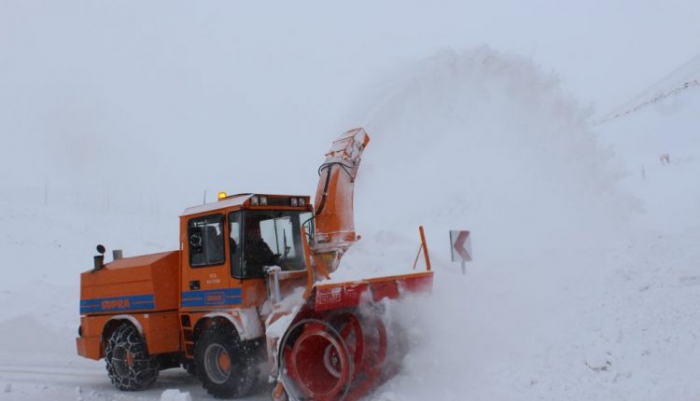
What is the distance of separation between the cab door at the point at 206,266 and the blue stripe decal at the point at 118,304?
571 mm

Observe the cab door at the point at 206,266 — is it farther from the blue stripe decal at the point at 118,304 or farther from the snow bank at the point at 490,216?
the snow bank at the point at 490,216

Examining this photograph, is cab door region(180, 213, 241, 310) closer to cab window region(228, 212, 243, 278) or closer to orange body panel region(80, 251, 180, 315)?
cab window region(228, 212, 243, 278)

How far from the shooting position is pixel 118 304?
814 cm

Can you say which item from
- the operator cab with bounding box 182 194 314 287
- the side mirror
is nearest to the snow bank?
the operator cab with bounding box 182 194 314 287

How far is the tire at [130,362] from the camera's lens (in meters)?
7.57

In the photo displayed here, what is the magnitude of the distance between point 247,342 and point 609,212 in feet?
21.3

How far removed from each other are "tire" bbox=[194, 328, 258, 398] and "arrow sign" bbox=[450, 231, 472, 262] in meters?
3.29

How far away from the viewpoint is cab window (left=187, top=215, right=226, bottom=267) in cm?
703

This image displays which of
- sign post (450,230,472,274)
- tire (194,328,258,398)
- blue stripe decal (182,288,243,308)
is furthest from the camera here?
sign post (450,230,472,274)

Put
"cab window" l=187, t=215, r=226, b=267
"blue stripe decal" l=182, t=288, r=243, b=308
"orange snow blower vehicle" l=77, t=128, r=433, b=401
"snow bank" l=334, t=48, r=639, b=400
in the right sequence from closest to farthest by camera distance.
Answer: "orange snow blower vehicle" l=77, t=128, r=433, b=401
"snow bank" l=334, t=48, r=639, b=400
"blue stripe decal" l=182, t=288, r=243, b=308
"cab window" l=187, t=215, r=226, b=267

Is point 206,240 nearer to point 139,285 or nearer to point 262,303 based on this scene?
point 262,303

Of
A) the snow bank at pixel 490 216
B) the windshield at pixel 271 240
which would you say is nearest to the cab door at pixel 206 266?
the windshield at pixel 271 240

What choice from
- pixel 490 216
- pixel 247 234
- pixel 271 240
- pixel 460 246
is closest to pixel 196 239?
pixel 247 234

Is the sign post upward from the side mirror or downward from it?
downward
